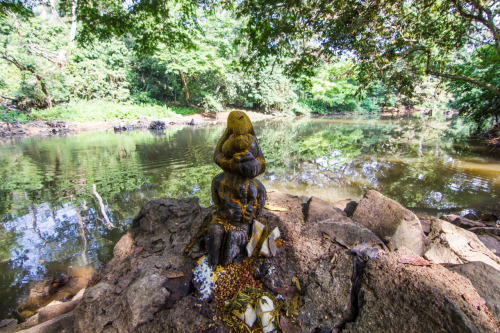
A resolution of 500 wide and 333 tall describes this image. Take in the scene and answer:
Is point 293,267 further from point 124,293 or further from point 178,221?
point 178,221

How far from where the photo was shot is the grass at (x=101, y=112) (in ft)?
71.6

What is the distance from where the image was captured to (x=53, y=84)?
73.6ft

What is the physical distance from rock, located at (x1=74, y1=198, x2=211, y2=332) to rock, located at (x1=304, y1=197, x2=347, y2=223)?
6.28ft

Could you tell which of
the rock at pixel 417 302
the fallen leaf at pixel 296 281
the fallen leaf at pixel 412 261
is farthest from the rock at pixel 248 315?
the fallen leaf at pixel 412 261

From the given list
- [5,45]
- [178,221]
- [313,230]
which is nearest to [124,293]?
[178,221]

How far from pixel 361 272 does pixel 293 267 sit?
2.46ft

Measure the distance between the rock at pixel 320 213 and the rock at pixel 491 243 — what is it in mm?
2296

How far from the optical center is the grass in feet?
71.6

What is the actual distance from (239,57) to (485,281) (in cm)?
1255

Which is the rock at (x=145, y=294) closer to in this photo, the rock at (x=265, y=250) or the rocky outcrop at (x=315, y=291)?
the rocky outcrop at (x=315, y=291)

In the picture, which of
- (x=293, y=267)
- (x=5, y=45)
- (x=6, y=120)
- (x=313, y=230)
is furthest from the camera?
(x=5, y=45)

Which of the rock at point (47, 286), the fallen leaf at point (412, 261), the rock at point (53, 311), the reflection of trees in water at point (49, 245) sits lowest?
the rock at point (47, 286)

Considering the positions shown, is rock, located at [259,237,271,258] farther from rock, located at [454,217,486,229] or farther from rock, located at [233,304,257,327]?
rock, located at [454,217,486,229]

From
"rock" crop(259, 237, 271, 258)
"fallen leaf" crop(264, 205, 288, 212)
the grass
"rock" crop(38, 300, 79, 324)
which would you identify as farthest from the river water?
the grass
